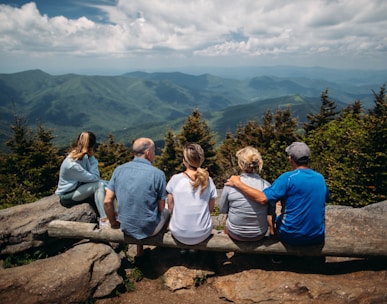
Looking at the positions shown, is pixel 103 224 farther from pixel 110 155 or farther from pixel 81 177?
pixel 110 155

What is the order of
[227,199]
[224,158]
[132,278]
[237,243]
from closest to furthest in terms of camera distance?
[227,199] < [237,243] < [132,278] < [224,158]

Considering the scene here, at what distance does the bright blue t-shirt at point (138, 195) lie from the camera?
15.3ft

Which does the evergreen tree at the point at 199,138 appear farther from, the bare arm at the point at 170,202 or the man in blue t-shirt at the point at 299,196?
the man in blue t-shirt at the point at 299,196

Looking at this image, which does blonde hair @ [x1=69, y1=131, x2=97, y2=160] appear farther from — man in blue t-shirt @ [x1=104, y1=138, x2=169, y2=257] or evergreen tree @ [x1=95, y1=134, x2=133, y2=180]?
evergreen tree @ [x1=95, y1=134, x2=133, y2=180]

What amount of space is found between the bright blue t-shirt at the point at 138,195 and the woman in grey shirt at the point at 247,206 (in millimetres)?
1283

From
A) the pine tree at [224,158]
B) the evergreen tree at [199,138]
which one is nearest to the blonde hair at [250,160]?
the pine tree at [224,158]

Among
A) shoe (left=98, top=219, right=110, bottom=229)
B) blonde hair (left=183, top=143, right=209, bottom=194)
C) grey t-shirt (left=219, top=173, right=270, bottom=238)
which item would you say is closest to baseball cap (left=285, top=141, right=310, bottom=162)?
grey t-shirt (left=219, top=173, right=270, bottom=238)

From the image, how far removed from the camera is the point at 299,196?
437 centimetres

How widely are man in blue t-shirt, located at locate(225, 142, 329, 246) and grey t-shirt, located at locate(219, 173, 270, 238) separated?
14 cm

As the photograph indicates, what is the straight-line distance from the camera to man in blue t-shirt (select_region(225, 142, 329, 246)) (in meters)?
4.35

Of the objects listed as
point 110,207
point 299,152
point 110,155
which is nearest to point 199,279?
point 110,207

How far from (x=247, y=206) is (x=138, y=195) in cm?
198

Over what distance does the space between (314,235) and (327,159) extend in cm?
913

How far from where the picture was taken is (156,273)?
5.22 meters
